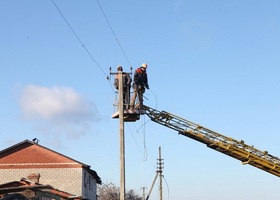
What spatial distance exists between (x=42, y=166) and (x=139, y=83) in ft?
76.6

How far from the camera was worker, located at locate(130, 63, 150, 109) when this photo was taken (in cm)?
1967

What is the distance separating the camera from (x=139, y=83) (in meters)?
19.8

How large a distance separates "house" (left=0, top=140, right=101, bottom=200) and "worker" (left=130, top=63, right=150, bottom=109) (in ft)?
73.0

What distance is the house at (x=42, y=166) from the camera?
40.7 metres

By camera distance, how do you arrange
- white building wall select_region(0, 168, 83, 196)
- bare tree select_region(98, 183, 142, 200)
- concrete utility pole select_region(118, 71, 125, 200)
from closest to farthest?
concrete utility pole select_region(118, 71, 125, 200) < white building wall select_region(0, 168, 83, 196) < bare tree select_region(98, 183, 142, 200)

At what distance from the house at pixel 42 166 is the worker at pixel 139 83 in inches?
876

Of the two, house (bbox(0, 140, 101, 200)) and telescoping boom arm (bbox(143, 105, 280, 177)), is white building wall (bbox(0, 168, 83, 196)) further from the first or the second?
telescoping boom arm (bbox(143, 105, 280, 177))

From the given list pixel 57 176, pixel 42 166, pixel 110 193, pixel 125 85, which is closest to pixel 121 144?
pixel 125 85

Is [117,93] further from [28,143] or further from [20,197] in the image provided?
[28,143]

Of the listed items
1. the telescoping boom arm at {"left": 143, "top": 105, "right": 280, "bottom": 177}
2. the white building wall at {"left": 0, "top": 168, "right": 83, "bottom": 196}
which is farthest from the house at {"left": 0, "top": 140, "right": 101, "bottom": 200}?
the telescoping boom arm at {"left": 143, "top": 105, "right": 280, "bottom": 177}

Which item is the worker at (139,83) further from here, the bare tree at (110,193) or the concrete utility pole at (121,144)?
the bare tree at (110,193)

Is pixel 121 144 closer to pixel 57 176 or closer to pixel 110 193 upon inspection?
pixel 57 176

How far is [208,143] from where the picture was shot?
68.2 ft

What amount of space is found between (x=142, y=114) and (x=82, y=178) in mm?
22453
